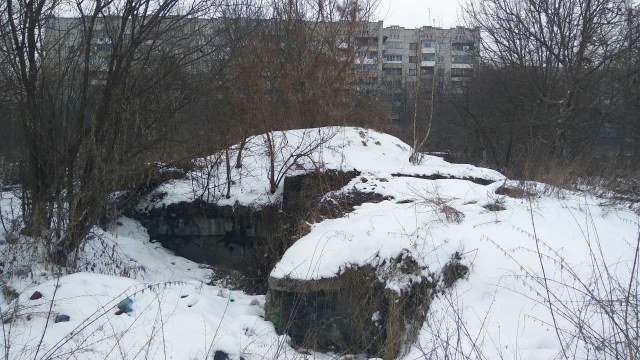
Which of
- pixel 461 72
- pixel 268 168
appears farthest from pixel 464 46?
pixel 268 168

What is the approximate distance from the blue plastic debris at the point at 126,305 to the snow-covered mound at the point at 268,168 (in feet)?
17.7

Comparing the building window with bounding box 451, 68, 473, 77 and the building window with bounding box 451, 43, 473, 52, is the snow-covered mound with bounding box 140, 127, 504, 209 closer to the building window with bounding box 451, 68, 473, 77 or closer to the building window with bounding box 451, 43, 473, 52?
the building window with bounding box 451, 43, 473, 52

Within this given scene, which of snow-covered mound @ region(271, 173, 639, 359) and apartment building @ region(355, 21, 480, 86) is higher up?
apartment building @ region(355, 21, 480, 86)

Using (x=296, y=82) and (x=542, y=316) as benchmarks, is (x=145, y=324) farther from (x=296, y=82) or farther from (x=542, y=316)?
(x=296, y=82)

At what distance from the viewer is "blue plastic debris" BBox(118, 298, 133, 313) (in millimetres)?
5659

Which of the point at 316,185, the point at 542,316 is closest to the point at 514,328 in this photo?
the point at 542,316

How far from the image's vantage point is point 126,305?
18.7 ft

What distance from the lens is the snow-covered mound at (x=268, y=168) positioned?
36.4 feet

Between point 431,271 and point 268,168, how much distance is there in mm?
6338

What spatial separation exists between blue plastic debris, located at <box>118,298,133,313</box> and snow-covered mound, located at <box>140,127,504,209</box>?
540 cm

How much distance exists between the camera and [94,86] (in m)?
8.67

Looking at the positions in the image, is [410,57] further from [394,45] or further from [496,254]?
[496,254]

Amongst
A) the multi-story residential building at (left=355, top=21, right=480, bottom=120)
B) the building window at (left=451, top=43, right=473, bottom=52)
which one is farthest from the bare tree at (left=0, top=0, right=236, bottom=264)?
the building window at (left=451, top=43, right=473, bottom=52)

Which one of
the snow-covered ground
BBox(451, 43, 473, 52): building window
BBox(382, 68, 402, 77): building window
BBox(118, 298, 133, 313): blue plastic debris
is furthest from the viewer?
BBox(382, 68, 402, 77): building window
